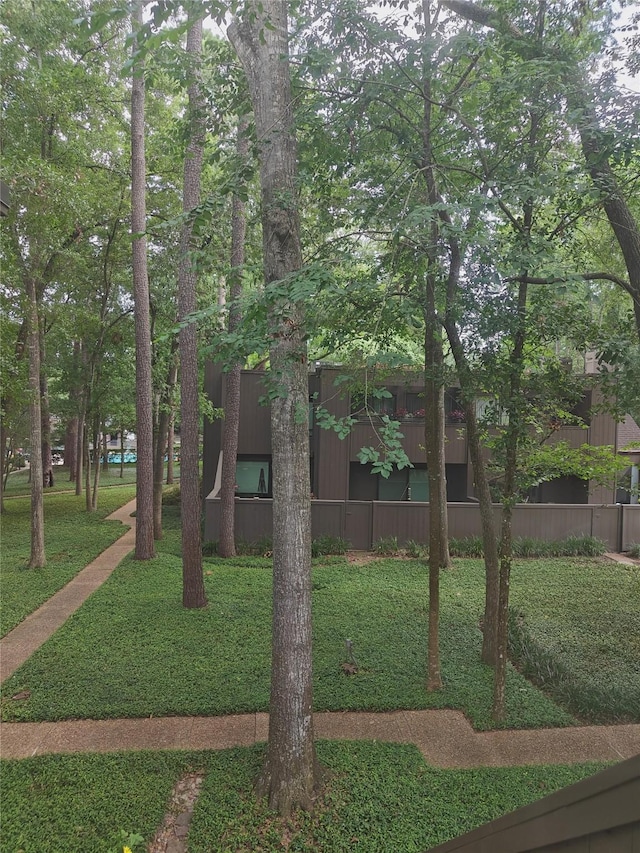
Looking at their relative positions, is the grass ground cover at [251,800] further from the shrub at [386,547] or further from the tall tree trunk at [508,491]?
the shrub at [386,547]

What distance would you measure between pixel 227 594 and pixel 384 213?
7.21 meters

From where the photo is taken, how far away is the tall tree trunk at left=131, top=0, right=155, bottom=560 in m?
11.2

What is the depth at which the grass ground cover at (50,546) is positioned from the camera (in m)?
9.34

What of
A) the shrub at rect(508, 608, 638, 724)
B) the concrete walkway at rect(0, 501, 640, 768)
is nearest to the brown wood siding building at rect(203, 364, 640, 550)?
the shrub at rect(508, 608, 638, 724)

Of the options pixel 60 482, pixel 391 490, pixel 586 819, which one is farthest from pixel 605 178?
pixel 60 482

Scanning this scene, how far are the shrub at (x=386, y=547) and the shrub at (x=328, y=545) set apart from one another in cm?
Result: 75

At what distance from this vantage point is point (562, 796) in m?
1.44

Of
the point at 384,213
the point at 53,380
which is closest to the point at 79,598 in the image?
the point at 384,213

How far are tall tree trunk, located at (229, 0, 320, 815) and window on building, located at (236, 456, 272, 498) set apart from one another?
37.4ft

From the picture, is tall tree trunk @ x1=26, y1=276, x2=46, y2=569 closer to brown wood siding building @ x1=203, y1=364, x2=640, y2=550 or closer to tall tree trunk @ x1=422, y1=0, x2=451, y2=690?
brown wood siding building @ x1=203, y1=364, x2=640, y2=550

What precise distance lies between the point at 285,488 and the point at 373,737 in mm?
2761

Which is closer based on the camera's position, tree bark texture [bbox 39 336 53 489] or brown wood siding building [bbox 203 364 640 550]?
brown wood siding building [bbox 203 364 640 550]

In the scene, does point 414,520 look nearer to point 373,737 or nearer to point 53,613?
point 53,613

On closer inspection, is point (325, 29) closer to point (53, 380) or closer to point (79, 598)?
point (79, 598)
